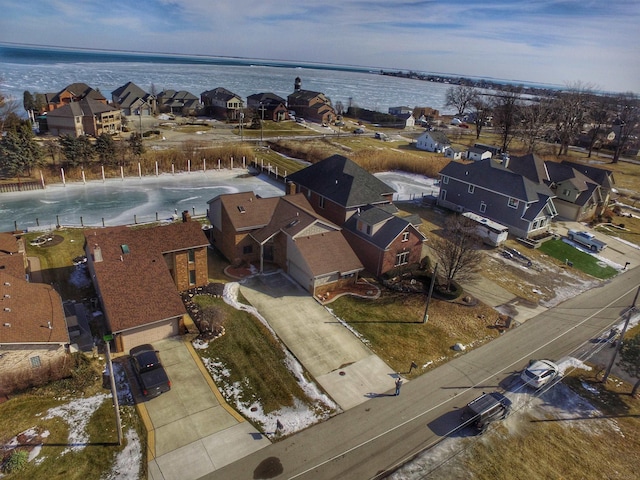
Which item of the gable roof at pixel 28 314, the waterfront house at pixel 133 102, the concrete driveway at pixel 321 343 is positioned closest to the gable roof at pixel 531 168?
the concrete driveway at pixel 321 343

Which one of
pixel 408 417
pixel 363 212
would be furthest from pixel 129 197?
pixel 408 417

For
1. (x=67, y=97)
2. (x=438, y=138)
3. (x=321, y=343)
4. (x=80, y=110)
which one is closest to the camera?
(x=321, y=343)

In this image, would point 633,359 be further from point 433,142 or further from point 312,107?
point 312,107

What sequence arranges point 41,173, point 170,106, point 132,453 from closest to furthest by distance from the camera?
point 132,453, point 41,173, point 170,106

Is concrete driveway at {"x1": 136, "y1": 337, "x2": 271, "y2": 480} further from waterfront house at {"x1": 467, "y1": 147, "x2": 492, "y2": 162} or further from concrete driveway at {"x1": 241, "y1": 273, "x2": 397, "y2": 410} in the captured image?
waterfront house at {"x1": 467, "y1": 147, "x2": 492, "y2": 162}

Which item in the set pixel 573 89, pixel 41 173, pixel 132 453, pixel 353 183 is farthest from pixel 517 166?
pixel 573 89

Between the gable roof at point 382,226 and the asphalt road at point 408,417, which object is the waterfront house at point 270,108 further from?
the asphalt road at point 408,417

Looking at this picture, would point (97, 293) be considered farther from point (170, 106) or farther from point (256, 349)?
point (170, 106)
